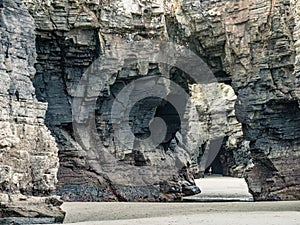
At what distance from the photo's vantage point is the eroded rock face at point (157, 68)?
95.7 ft

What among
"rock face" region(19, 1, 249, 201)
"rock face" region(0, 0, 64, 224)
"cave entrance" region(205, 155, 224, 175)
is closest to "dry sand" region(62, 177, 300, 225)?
"rock face" region(0, 0, 64, 224)

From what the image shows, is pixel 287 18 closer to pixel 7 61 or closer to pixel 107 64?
pixel 107 64

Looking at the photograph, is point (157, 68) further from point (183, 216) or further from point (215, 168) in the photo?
point (215, 168)

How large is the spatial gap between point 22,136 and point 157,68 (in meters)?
13.2

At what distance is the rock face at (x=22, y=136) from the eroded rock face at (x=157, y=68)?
23.0ft

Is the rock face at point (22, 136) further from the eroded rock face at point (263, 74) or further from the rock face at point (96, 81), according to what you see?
the eroded rock face at point (263, 74)

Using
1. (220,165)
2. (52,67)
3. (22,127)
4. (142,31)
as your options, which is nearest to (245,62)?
(142,31)

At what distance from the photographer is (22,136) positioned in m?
20.8

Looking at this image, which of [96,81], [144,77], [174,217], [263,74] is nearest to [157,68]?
[144,77]

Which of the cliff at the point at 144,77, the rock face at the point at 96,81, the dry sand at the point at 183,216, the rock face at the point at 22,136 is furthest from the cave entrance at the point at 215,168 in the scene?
the rock face at the point at 22,136

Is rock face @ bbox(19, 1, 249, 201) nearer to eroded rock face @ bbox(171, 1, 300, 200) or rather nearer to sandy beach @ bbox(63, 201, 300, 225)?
eroded rock face @ bbox(171, 1, 300, 200)

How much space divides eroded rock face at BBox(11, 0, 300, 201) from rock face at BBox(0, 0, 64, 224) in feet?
23.0

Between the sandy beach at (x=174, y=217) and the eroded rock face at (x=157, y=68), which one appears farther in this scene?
the eroded rock face at (x=157, y=68)

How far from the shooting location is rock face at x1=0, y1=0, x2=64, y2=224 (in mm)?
19188
